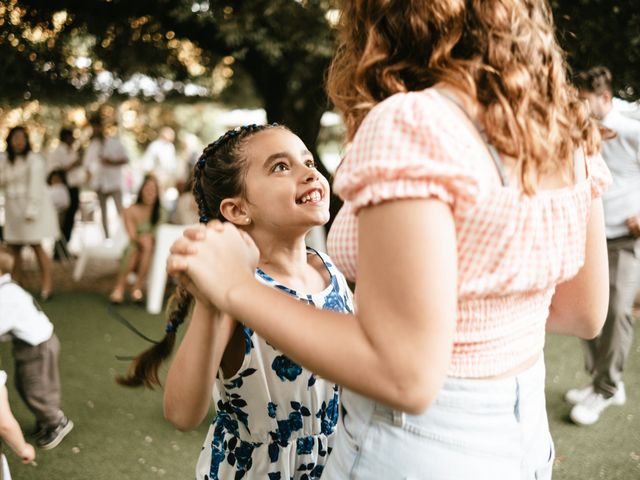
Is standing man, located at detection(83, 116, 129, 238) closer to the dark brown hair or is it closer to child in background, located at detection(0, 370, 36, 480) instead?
the dark brown hair

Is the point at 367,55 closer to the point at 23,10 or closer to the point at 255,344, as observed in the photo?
the point at 255,344

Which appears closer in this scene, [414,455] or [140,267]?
[414,455]

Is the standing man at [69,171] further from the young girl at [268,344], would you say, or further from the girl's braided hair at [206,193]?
the young girl at [268,344]

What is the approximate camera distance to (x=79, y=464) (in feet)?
12.8

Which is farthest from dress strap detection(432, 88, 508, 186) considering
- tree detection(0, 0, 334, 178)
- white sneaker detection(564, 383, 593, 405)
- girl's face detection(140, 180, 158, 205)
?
girl's face detection(140, 180, 158, 205)

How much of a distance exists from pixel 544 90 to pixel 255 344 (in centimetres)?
108

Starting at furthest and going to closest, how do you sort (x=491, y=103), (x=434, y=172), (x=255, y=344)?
(x=255, y=344), (x=491, y=103), (x=434, y=172)

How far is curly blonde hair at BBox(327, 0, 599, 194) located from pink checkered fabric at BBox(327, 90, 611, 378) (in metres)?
0.06

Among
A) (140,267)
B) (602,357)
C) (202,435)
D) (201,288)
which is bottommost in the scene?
(140,267)

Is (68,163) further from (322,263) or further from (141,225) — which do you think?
(322,263)

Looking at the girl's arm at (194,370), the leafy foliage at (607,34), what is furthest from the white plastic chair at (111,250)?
the girl's arm at (194,370)

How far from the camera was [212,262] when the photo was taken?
1057 mm

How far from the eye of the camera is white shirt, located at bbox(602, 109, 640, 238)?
4.51 meters

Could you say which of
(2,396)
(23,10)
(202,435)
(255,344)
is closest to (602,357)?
(202,435)
